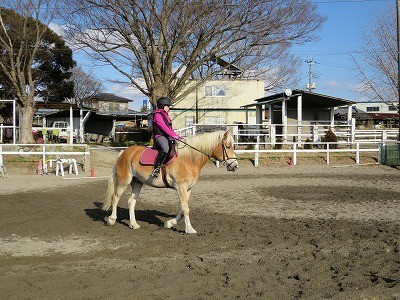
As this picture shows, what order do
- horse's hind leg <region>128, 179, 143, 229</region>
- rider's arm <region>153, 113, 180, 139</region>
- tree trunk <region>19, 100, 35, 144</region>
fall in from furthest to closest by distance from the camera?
tree trunk <region>19, 100, 35, 144</region>, horse's hind leg <region>128, 179, 143, 229</region>, rider's arm <region>153, 113, 180, 139</region>

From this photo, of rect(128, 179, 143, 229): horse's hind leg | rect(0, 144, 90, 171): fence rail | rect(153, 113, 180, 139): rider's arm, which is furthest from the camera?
rect(0, 144, 90, 171): fence rail

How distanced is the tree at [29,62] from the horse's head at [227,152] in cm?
2085

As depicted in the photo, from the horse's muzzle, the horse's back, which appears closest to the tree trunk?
the horse's back

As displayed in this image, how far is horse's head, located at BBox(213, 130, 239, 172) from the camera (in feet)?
26.4

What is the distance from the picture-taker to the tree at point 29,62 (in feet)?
89.7

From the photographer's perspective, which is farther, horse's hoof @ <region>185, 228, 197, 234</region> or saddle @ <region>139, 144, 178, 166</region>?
saddle @ <region>139, 144, 178, 166</region>

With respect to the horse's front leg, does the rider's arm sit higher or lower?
higher

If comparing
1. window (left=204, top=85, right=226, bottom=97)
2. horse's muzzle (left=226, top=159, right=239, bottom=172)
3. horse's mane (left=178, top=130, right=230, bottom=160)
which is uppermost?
window (left=204, top=85, right=226, bottom=97)

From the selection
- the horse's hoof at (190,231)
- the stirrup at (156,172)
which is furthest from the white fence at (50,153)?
the horse's hoof at (190,231)

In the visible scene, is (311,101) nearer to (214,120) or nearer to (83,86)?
(214,120)

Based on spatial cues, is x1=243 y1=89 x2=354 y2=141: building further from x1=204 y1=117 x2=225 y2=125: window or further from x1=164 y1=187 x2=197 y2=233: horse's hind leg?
x1=164 y1=187 x2=197 y2=233: horse's hind leg

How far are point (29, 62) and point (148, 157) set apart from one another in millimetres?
23245

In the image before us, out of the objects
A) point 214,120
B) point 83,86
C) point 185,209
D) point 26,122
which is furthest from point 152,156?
point 83,86

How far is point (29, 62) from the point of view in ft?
93.2
